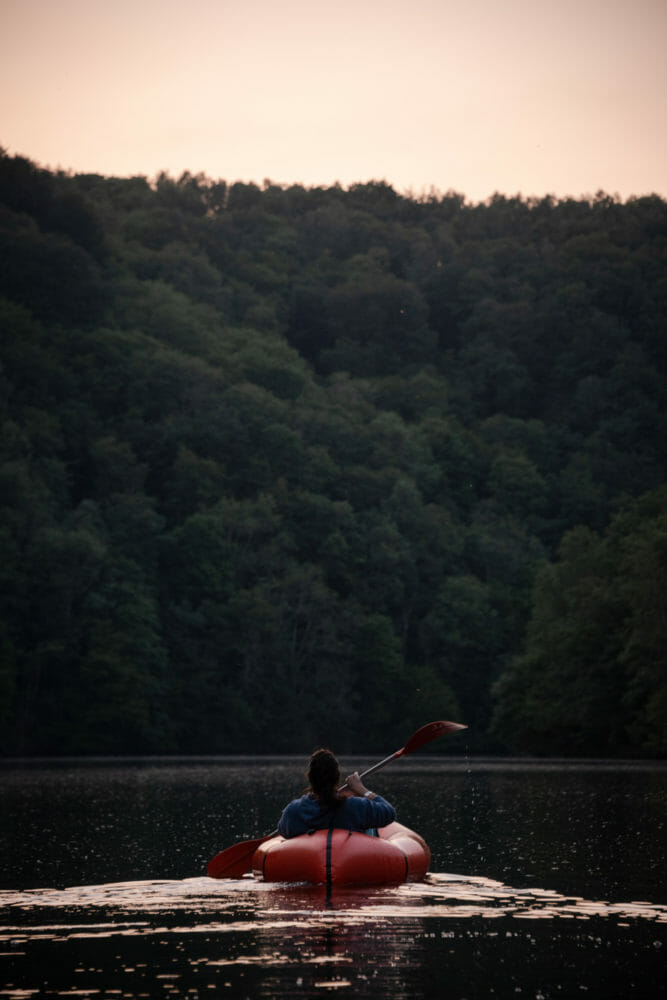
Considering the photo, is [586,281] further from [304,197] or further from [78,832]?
[78,832]

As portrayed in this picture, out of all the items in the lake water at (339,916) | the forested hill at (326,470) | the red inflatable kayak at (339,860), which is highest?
the forested hill at (326,470)

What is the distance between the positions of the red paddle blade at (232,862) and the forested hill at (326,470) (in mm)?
36107

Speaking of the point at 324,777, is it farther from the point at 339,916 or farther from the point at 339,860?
the point at 339,916

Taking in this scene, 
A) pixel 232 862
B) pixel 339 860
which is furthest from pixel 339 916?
pixel 232 862

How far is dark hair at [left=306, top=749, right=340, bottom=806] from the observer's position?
562 inches

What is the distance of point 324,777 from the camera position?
14.3 m

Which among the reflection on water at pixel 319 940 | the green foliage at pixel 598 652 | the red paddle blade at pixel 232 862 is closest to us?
the reflection on water at pixel 319 940

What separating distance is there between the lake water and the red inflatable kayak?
17cm

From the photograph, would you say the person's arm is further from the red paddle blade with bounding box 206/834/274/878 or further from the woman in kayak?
the red paddle blade with bounding box 206/834/274/878

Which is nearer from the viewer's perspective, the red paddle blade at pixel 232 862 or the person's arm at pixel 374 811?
the person's arm at pixel 374 811

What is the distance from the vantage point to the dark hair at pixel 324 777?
1428 cm

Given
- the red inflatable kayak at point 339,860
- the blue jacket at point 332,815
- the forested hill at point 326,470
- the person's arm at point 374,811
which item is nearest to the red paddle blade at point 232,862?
the red inflatable kayak at point 339,860

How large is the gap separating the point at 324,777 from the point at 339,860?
75 cm

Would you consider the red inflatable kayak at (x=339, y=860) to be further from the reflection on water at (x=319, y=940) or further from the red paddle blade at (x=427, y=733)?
the red paddle blade at (x=427, y=733)
